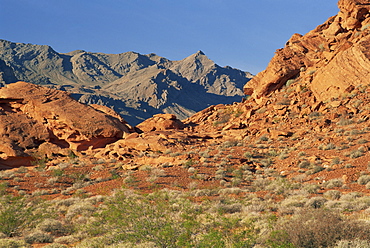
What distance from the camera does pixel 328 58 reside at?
32688mm

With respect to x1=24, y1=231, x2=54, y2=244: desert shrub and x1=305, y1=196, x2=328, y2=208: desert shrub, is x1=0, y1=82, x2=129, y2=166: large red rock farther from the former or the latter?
x1=305, y1=196, x2=328, y2=208: desert shrub

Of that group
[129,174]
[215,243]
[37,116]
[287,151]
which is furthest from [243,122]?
[215,243]

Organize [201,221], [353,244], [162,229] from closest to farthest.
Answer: [353,244], [162,229], [201,221]

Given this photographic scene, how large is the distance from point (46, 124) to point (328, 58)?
25414mm

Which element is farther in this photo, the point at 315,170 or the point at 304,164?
the point at 304,164

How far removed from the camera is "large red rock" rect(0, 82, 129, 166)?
2588 cm

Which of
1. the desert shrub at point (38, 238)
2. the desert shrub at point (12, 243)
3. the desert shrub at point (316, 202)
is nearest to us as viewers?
the desert shrub at point (12, 243)

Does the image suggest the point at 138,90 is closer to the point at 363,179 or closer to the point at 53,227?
the point at 363,179

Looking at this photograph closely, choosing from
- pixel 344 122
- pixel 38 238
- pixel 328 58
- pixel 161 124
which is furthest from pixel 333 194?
pixel 328 58

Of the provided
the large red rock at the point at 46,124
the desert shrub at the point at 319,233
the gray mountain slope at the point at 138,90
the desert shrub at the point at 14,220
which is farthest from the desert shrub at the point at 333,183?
the gray mountain slope at the point at 138,90

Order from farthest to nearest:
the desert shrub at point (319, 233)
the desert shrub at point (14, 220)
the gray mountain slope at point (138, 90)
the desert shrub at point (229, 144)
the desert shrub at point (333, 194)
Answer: the gray mountain slope at point (138, 90) → the desert shrub at point (229, 144) → the desert shrub at point (333, 194) → the desert shrub at point (14, 220) → the desert shrub at point (319, 233)

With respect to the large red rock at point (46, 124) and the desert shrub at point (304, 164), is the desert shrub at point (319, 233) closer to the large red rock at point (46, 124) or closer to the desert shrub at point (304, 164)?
the desert shrub at point (304, 164)

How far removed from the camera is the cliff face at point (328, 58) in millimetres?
29188

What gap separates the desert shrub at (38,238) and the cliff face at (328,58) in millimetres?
24718
